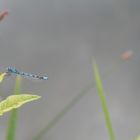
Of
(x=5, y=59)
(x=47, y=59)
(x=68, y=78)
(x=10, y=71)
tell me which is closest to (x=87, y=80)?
(x=68, y=78)

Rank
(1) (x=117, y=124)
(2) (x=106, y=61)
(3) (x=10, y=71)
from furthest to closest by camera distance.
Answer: (2) (x=106, y=61)
(1) (x=117, y=124)
(3) (x=10, y=71)

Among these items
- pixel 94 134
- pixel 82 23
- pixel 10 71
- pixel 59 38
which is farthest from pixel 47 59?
pixel 10 71

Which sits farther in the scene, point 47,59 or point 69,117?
point 69,117

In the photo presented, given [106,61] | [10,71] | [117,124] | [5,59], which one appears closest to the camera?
[10,71]

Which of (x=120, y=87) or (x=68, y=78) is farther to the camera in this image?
(x=120, y=87)

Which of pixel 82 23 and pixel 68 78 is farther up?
pixel 82 23

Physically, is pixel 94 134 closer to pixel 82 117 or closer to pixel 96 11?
pixel 82 117

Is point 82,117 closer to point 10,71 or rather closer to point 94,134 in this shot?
point 94,134

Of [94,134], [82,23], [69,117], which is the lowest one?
[94,134]

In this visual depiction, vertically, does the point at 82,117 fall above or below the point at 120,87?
below
